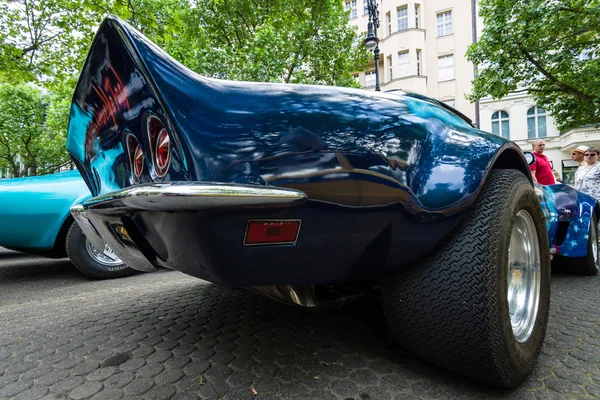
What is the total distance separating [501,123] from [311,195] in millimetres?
24603

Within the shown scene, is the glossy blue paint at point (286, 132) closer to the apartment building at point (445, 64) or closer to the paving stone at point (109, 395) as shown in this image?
the paving stone at point (109, 395)

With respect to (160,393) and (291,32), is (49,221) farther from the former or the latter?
(291,32)

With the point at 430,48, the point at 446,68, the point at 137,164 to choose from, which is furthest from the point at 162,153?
the point at 430,48

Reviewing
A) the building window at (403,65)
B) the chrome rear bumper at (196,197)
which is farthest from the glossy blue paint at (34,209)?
the building window at (403,65)

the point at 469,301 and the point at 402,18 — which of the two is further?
the point at 402,18

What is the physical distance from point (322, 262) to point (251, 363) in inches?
29.7

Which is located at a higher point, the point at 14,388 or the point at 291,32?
the point at 291,32

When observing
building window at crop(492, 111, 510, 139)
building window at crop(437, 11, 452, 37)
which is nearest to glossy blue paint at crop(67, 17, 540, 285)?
building window at crop(492, 111, 510, 139)

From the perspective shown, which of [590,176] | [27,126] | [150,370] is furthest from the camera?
[27,126]

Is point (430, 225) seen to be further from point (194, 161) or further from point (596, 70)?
point (596, 70)

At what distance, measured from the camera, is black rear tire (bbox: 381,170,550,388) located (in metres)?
1.27

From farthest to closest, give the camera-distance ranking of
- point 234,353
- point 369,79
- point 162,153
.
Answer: point 369,79 → point 234,353 → point 162,153

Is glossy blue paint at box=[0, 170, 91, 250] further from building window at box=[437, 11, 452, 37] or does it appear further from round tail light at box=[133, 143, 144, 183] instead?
building window at box=[437, 11, 452, 37]

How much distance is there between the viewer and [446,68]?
22656mm
